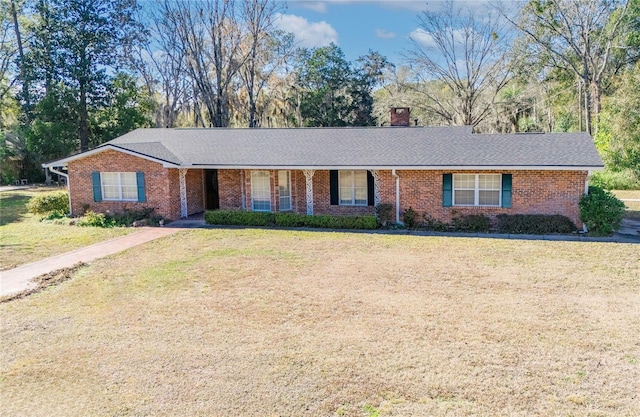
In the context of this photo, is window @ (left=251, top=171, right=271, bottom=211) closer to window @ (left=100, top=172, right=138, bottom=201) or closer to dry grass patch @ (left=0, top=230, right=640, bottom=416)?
window @ (left=100, top=172, right=138, bottom=201)

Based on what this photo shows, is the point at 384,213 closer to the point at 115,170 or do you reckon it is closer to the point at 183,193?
the point at 183,193

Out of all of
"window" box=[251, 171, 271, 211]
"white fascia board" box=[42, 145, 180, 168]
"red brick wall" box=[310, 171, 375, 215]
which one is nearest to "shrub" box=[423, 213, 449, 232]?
"red brick wall" box=[310, 171, 375, 215]

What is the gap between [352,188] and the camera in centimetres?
1728

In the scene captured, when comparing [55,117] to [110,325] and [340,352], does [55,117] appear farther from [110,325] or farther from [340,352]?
[340,352]

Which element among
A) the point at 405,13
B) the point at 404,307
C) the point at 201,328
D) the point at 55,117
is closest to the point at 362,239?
the point at 404,307

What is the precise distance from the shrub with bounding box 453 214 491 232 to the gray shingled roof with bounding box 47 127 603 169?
1.70 meters

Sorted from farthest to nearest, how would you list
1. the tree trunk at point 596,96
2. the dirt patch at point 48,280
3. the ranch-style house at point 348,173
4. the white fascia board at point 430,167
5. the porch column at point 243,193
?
the tree trunk at point 596,96, the porch column at point 243,193, the ranch-style house at point 348,173, the white fascia board at point 430,167, the dirt patch at point 48,280

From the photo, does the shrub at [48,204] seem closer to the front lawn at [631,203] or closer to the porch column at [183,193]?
the porch column at [183,193]

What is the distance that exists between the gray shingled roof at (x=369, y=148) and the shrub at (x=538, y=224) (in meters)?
1.62

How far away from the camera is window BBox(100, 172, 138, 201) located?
1780 centimetres

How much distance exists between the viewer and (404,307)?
812 cm

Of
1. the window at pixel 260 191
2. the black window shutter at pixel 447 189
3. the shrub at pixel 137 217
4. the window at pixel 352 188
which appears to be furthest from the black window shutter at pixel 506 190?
the shrub at pixel 137 217

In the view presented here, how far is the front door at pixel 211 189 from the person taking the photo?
789 inches

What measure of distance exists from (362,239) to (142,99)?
110 feet
